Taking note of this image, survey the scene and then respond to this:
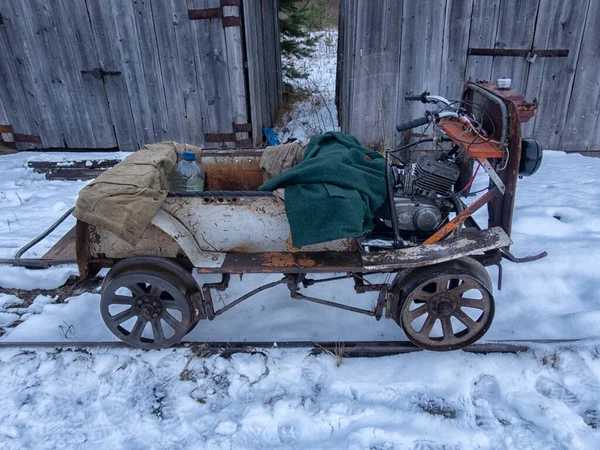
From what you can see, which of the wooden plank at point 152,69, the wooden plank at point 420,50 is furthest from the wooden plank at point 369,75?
the wooden plank at point 152,69

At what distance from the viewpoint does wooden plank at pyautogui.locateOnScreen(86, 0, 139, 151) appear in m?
6.24

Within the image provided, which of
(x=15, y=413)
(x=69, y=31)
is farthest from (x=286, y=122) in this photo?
(x=15, y=413)

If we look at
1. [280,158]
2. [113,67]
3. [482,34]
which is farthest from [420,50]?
[113,67]

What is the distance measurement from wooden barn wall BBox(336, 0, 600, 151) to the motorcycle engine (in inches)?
127

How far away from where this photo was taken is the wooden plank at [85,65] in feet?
20.7

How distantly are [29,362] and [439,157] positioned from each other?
3.25m

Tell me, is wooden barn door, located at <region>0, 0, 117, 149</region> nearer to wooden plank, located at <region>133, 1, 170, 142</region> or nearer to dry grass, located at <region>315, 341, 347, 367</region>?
wooden plank, located at <region>133, 1, 170, 142</region>

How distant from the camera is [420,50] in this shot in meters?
5.92

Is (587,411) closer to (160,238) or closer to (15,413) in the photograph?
(160,238)

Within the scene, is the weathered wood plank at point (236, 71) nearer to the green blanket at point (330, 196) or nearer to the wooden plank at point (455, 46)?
the wooden plank at point (455, 46)

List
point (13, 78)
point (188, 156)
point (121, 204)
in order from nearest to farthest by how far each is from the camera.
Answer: point (121, 204) → point (188, 156) → point (13, 78)

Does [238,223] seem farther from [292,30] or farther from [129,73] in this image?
[292,30]

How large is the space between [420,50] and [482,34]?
84cm

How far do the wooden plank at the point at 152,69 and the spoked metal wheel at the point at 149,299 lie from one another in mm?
4383
